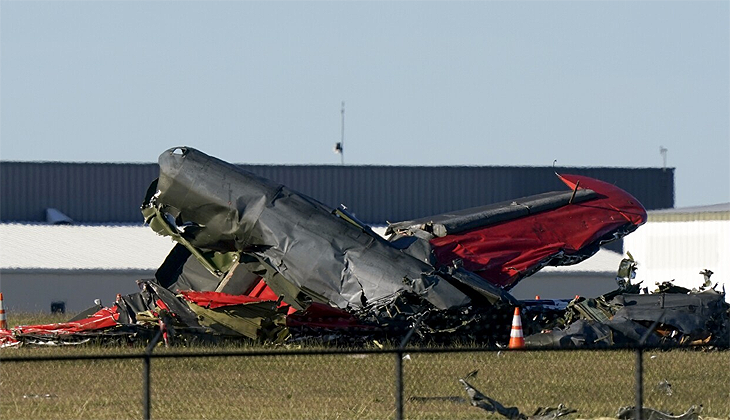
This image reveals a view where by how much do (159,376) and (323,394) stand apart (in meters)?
2.94

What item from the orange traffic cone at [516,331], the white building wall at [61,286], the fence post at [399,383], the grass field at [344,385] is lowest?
the white building wall at [61,286]

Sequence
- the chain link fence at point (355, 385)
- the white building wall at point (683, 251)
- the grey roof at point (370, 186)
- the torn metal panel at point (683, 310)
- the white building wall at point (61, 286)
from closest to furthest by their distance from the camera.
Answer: the chain link fence at point (355, 385) < the torn metal panel at point (683, 310) < the white building wall at point (683, 251) < the white building wall at point (61, 286) < the grey roof at point (370, 186)

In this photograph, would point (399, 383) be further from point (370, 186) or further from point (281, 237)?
point (370, 186)

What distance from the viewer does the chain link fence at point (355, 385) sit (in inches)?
541

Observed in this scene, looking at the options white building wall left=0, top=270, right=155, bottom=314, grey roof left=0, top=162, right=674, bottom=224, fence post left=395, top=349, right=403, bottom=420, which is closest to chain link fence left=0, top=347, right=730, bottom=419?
fence post left=395, top=349, right=403, bottom=420

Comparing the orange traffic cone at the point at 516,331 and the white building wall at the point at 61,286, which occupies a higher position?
the orange traffic cone at the point at 516,331

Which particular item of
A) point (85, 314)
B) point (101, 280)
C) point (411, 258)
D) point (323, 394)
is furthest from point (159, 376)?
point (101, 280)

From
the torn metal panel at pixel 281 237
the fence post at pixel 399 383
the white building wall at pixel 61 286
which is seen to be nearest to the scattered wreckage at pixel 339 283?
the torn metal panel at pixel 281 237

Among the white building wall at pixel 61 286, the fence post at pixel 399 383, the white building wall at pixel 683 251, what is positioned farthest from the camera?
the white building wall at pixel 61 286

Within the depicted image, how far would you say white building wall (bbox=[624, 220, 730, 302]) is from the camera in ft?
120

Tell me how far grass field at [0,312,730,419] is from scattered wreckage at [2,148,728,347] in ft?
1.64

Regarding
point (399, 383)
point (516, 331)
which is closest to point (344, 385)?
point (516, 331)

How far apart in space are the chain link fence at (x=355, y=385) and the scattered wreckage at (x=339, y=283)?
598 mm

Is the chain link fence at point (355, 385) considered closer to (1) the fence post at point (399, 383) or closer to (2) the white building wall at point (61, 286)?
(1) the fence post at point (399, 383)
